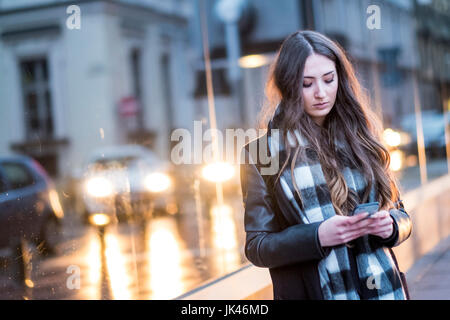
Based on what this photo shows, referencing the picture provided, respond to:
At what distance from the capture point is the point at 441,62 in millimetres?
11609

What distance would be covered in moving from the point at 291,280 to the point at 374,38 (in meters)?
8.08

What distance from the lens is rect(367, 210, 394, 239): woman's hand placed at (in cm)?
189

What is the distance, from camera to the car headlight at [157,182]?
5.67 meters

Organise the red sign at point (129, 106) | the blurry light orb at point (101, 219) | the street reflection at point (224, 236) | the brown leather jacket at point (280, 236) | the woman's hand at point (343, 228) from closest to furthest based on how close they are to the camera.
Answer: the woman's hand at point (343, 228) < the brown leather jacket at point (280, 236) < the blurry light orb at point (101, 219) < the street reflection at point (224, 236) < the red sign at point (129, 106)

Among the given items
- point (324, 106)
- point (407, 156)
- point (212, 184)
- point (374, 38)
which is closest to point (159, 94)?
point (212, 184)

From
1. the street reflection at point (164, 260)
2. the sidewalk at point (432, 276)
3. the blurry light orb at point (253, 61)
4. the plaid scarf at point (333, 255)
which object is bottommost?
the sidewalk at point (432, 276)

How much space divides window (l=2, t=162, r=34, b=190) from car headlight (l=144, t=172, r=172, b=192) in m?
1.68

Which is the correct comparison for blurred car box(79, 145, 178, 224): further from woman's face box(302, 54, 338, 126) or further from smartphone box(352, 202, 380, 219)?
smartphone box(352, 202, 380, 219)

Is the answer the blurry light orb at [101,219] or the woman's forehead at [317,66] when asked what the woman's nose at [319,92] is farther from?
the blurry light orb at [101,219]

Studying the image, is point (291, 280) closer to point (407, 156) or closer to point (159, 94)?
point (159, 94)

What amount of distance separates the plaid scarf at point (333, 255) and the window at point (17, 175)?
1873mm

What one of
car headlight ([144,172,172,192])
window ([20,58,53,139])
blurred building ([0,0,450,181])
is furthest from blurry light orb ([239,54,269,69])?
window ([20,58,53,139])

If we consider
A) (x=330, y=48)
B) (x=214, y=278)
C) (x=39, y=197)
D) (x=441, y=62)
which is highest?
(x=441, y=62)

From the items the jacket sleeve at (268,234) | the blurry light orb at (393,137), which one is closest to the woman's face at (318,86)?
the jacket sleeve at (268,234)
